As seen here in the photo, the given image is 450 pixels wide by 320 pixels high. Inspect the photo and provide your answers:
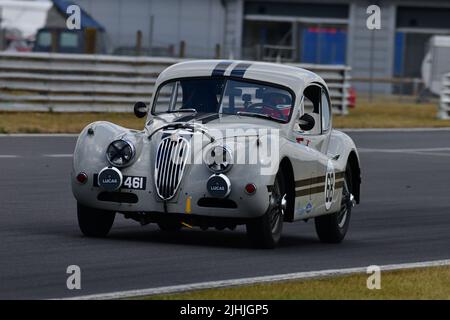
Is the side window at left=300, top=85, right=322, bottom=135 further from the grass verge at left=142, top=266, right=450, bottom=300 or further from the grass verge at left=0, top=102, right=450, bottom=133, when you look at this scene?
the grass verge at left=0, top=102, right=450, bottom=133

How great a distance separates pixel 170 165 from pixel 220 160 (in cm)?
41

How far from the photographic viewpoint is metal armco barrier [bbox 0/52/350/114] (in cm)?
2650

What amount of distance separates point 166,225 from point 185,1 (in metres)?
42.1

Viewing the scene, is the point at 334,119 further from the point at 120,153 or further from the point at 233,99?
the point at 120,153

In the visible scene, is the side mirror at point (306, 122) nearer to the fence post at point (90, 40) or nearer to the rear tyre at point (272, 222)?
the rear tyre at point (272, 222)

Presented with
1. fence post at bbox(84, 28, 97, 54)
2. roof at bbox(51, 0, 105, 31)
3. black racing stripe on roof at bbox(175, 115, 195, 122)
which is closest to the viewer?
black racing stripe on roof at bbox(175, 115, 195, 122)

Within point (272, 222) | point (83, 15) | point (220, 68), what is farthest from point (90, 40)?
point (83, 15)

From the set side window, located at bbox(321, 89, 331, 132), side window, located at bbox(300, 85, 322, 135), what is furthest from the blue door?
side window, located at bbox(300, 85, 322, 135)

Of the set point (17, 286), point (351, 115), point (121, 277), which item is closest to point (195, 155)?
point (121, 277)

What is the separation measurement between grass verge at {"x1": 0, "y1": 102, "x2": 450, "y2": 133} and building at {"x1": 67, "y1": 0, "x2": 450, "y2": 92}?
33.0 ft

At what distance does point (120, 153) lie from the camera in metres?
10.8

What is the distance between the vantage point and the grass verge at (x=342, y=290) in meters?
8.33

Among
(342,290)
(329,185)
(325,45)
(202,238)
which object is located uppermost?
(325,45)

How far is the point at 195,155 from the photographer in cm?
1059
